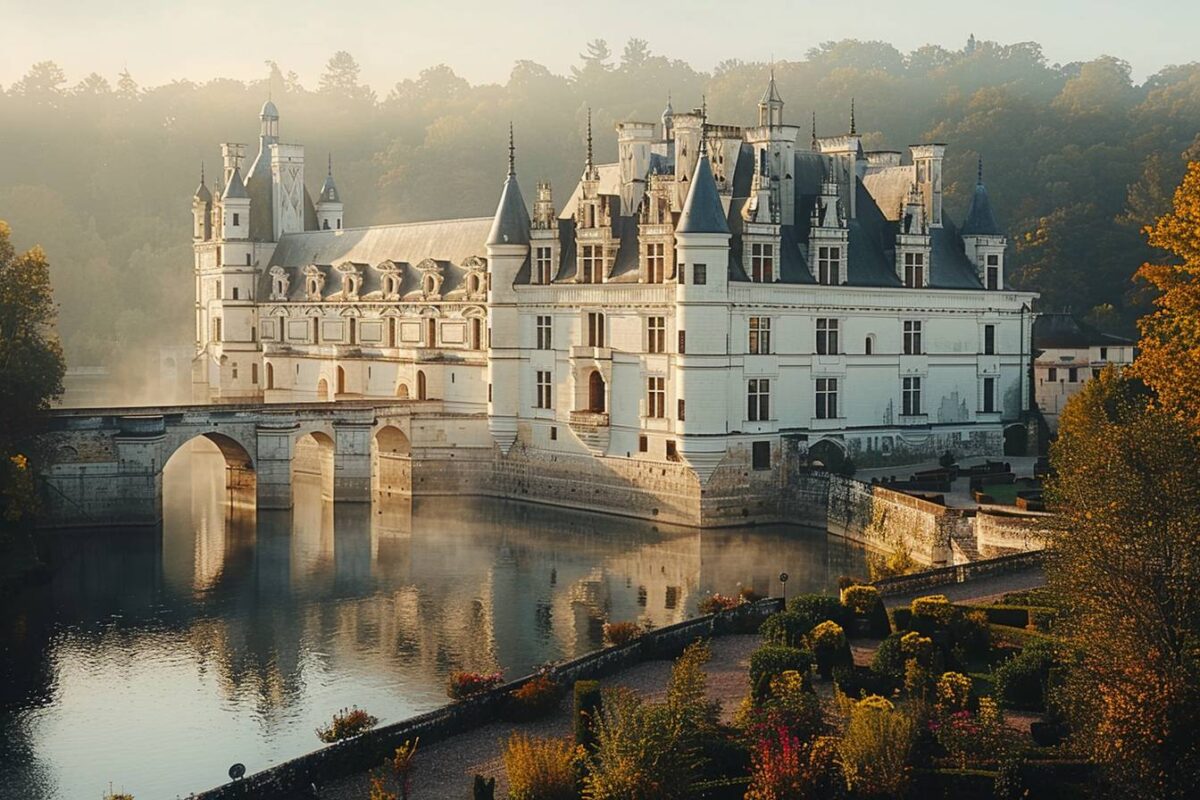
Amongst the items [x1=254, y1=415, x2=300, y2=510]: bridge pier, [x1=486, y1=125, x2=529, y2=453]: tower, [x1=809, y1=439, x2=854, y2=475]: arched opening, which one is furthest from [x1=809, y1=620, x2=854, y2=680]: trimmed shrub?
[x1=486, y1=125, x2=529, y2=453]: tower

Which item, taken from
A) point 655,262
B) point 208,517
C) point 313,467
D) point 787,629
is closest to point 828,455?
point 655,262

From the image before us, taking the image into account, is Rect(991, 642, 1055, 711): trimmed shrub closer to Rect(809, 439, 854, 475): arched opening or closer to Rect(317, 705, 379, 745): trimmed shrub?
Rect(317, 705, 379, 745): trimmed shrub

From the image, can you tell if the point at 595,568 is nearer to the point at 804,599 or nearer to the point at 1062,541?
the point at 804,599

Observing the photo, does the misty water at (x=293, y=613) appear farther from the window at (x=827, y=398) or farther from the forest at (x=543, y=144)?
the forest at (x=543, y=144)

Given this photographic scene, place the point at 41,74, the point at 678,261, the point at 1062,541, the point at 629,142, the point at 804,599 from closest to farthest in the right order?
the point at 1062,541, the point at 804,599, the point at 678,261, the point at 629,142, the point at 41,74

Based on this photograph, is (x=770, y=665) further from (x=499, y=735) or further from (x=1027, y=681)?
(x=499, y=735)

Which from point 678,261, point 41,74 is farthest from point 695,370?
point 41,74
